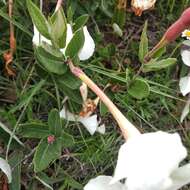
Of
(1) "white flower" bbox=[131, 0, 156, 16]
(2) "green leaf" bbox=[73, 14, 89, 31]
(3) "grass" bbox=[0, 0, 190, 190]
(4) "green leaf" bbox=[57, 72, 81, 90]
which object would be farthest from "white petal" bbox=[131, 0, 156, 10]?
(4) "green leaf" bbox=[57, 72, 81, 90]

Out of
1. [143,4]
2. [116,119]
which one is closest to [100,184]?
[116,119]

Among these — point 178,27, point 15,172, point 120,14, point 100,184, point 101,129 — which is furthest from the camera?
point 120,14

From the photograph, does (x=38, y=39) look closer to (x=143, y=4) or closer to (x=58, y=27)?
(x=58, y=27)

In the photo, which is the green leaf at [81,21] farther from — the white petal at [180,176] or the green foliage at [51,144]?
the white petal at [180,176]

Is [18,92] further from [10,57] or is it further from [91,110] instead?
[91,110]

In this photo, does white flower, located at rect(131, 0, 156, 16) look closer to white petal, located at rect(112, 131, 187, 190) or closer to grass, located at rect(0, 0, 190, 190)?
grass, located at rect(0, 0, 190, 190)

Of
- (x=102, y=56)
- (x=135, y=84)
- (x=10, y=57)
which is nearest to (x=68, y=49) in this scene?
(x=135, y=84)
